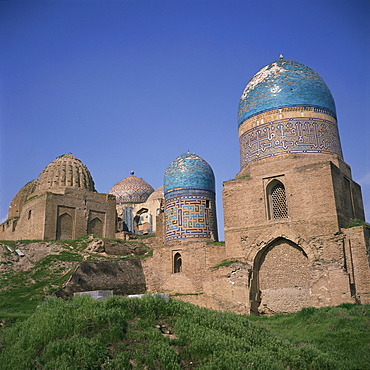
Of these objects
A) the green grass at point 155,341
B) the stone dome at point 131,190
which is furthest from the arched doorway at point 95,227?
the green grass at point 155,341

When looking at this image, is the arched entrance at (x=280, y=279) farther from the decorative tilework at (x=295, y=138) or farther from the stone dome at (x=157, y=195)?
the stone dome at (x=157, y=195)

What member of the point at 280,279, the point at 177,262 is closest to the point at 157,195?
the point at 177,262

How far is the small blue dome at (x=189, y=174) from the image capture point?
2197 centimetres

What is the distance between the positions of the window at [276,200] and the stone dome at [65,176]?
1230 cm

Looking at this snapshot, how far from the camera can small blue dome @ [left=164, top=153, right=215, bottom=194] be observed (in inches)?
865

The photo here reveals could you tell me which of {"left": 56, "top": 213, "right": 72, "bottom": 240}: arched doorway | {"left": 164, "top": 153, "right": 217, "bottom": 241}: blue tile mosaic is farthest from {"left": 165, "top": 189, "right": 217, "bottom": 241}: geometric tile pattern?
{"left": 56, "top": 213, "right": 72, "bottom": 240}: arched doorway

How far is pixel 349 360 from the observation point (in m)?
8.88

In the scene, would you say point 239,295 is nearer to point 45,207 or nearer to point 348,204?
point 348,204

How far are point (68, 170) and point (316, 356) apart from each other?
1947 cm

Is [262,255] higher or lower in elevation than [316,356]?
higher

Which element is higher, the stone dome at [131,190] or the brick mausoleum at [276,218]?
the stone dome at [131,190]

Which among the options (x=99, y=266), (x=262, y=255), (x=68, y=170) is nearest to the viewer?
(x=262, y=255)

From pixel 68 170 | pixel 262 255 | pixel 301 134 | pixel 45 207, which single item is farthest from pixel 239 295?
pixel 68 170

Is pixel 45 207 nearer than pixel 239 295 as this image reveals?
No
